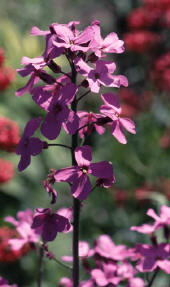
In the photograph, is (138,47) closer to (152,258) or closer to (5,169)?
(5,169)

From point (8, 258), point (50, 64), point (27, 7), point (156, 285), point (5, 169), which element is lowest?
point (156, 285)

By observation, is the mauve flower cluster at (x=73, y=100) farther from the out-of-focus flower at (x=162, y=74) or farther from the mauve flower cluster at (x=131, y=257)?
the out-of-focus flower at (x=162, y=74)

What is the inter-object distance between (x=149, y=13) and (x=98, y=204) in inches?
84.0

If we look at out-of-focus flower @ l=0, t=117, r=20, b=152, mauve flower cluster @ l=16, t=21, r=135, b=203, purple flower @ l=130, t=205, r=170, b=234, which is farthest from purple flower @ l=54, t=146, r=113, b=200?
out-of-focus flower @ l=0, t=117, r=20, b=152

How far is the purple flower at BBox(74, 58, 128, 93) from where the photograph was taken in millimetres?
1526

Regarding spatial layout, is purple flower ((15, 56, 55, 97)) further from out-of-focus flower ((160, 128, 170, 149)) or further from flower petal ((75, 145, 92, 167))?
out-of-focus flower ((160, 128, 170, 149))

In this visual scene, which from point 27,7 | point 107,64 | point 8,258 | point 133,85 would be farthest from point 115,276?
point 27,7

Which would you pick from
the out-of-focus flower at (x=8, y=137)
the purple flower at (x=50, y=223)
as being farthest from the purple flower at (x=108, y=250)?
the out-of-focus flower at (x=8, y=137)

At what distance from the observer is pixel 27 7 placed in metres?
7.51

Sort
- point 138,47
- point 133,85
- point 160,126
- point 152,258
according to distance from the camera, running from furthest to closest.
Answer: point 133,85 < point 138,47 < point 160,126 < point 152,258

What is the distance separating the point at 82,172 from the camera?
5.04 feet

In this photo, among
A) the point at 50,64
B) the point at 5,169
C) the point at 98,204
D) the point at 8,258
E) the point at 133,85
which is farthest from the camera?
the point at 133,85

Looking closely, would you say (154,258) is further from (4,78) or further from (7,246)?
(4,78)

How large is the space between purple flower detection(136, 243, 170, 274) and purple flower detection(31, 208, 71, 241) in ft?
1.18
